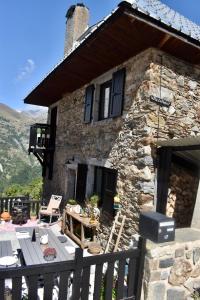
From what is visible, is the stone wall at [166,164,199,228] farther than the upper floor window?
No

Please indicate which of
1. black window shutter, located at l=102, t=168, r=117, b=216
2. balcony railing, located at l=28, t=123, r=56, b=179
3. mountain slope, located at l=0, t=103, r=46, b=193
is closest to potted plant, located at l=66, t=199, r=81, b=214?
black window shutter, located at l=102, t=168, r=117, b=216

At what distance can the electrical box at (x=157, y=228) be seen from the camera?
3383 mm

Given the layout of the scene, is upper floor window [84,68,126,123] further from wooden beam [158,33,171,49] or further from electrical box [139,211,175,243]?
electrical box [139,211,175,243]

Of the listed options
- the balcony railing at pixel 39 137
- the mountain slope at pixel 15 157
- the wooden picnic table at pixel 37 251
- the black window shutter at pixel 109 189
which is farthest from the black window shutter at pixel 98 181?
the mountain slope at pixel 15 157

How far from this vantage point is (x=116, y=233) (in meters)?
6.85

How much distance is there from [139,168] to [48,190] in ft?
26.8

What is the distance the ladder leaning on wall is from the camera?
6.52 metres

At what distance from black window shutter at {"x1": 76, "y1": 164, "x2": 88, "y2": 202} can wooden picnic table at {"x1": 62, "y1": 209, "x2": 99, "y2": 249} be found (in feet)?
2.19

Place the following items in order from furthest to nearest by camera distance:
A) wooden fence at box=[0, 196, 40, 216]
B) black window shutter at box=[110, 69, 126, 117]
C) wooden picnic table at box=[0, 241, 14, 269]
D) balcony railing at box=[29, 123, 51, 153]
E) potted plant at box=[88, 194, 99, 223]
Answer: balcony railing at box=[29, 123, 51, 153] → wooden fence at box=[0, 196, 40, 216] → potted plant at box=[88, 194, 99, 223] → black window shutter at box=[110, 69, 126, 117] → wooden picnic table at box=[0, 241, 14, 269]

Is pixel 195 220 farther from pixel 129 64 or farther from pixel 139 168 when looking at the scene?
pixel 129 64

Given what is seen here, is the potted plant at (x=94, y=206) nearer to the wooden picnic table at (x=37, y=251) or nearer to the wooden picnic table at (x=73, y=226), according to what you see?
the wooden picnic table at (x=73, y=226)

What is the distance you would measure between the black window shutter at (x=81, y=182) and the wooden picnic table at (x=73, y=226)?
0.67 metres

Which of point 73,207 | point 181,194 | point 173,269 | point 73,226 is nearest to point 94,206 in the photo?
point 73,207

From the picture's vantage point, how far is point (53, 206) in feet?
35.1
